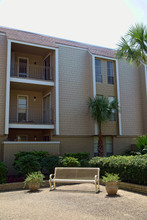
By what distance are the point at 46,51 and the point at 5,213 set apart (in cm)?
1492

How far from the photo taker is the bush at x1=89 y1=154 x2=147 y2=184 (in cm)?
966

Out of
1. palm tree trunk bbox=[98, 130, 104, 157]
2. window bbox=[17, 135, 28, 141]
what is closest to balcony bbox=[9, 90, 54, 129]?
window bbox=[17, 135, 28, 141]

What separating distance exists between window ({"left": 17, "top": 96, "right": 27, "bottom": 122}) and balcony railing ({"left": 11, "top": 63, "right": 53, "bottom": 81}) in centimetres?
186

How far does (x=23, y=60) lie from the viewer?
20297 millimetres

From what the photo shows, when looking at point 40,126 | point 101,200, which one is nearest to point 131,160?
point 101,200

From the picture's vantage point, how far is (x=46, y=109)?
19.8 meters

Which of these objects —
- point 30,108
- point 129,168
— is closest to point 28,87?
point 30,108

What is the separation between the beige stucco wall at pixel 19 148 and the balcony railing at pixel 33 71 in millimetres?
5622

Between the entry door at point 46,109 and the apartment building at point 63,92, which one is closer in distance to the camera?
the apartment building at point 63,92

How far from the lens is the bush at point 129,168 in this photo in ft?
31.7

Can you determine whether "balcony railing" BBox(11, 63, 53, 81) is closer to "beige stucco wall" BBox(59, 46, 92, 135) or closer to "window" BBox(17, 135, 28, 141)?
"beige stucco wall" BBox(59, 46, 92, 135)

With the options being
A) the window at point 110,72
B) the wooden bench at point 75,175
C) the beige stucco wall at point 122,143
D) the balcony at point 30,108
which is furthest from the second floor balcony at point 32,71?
the wooden bench at point 75,175

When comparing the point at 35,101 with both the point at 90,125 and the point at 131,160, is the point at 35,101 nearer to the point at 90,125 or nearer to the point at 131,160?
the point at 90,125

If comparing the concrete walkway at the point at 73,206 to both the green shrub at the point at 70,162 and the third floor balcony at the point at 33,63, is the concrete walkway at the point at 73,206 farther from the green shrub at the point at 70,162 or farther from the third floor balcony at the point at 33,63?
the third floor balcony at the point at 33,63
